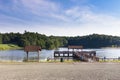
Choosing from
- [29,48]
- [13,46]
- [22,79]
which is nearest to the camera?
[22,79]

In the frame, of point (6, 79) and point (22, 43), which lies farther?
point (22, 43)

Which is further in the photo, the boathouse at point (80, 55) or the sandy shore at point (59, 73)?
the boathouse at point (80, 55)

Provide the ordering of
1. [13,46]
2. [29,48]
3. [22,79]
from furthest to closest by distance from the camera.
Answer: [13,46] → [29,48] → [22,79]

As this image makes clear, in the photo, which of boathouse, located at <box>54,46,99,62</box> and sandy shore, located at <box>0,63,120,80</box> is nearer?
sandy shore, located at <box>0,63,120,80</box>

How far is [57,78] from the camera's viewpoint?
24.9 meters

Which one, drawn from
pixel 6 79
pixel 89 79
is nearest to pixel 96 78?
pixel 89 79

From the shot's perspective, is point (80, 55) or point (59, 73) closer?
point (59, 73)

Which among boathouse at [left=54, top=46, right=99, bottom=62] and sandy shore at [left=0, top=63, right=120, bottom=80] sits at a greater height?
boathouse at [left=54, top=46, right=99, bottom=62]

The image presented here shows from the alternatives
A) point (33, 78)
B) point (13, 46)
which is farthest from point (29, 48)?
point (13, 46)

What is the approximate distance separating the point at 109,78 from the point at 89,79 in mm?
2068

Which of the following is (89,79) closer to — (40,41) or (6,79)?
(6,79)

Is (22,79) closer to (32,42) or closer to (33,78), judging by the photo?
(33,78)

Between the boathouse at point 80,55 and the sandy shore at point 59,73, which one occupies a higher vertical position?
the boathouse at point 80,55

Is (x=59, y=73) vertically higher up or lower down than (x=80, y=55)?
lower down
